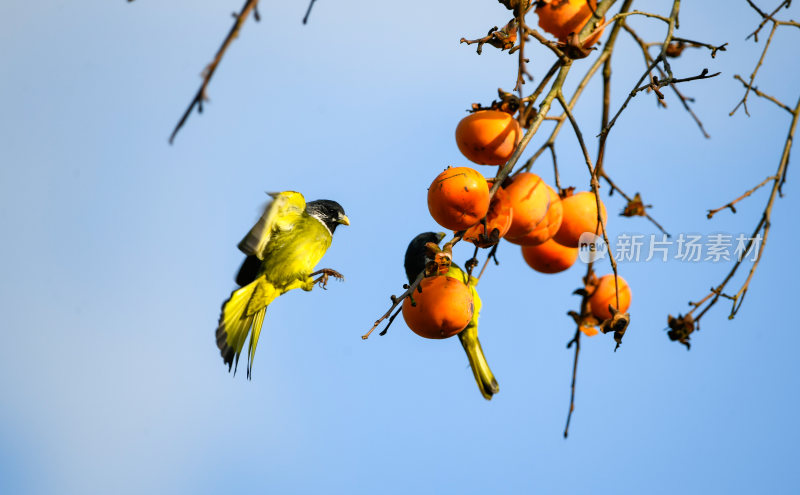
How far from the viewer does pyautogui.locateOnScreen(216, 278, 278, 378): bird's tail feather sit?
3.78 meters

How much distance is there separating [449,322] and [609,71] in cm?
125

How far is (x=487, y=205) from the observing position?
214 centimetres

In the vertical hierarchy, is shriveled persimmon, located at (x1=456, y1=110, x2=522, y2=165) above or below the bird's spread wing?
below

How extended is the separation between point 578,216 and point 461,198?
0.69 metres

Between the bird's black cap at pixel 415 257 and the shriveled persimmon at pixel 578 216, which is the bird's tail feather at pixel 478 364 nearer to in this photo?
the bird's black cap at pixel 415 257

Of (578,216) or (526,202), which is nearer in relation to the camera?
(526,202)

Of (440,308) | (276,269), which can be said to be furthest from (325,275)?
(440,308)

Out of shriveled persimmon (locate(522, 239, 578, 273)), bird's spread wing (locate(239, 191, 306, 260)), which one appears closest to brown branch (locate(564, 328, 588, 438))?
shriveled persimmon (locate(522, 239, 578, 273))

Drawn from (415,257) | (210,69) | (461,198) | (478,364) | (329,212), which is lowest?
(210,69)

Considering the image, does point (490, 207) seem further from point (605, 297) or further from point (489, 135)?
point (605, 297)

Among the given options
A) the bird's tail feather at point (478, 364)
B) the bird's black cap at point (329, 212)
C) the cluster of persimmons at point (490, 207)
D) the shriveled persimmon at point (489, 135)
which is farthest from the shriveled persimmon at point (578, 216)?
the bird's black cap at point (329, 212)

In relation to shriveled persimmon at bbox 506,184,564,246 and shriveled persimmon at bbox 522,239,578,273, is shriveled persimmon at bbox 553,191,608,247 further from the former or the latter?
shriveled persimmon at bbox 522,239,578,273

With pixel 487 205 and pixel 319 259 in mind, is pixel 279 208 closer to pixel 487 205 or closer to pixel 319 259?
pixel 319 259

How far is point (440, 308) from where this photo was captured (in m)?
2.31
